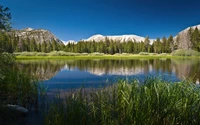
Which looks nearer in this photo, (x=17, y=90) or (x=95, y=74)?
(x=17, y=90)

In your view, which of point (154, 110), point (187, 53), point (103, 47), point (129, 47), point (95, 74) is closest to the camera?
point (154, 110)

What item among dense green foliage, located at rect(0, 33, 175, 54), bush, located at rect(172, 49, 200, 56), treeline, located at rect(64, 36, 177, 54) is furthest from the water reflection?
dense green foliage, located at rect(0, 33, 175, 54)

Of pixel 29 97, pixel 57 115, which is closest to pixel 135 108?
pixel 57 115

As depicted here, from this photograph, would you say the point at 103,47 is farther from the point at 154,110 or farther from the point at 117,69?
the point at 154,110

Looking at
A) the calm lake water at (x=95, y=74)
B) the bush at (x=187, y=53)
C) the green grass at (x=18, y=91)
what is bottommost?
the calm lake water at (x=95, y=74)

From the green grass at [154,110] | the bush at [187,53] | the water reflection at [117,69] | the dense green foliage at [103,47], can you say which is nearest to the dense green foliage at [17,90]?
the green grass at [154,110]

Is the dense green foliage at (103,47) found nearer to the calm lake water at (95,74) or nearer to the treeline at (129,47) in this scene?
the treeline at (129,47)

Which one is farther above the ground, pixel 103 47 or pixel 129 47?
pixel 103 47

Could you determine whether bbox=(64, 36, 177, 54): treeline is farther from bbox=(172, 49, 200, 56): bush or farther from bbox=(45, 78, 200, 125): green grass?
bbox=(45, 78, 200, 125): green grass

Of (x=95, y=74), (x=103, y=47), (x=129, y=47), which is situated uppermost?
(x=103, y=47)

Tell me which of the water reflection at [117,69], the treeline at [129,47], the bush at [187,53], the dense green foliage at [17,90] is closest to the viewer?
the dense green foliage at [17,90]

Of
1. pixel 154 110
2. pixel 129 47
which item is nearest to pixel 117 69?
pixel 154 110

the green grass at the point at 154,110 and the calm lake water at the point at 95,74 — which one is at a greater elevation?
the green grass at the point at 154,110

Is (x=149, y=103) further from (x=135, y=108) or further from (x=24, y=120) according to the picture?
(x=24, y=120)
